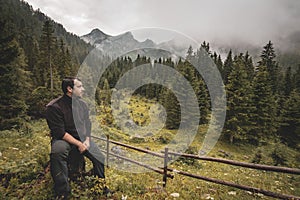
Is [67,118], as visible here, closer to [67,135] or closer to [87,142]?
[67,135]

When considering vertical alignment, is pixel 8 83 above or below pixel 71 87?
above

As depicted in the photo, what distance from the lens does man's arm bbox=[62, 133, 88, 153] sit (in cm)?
469

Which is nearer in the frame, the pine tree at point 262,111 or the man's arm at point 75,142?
the man's arm at point 75,142

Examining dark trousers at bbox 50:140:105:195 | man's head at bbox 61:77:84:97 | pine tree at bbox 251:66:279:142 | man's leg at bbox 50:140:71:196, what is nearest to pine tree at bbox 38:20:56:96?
man's head at bbox 61:77:84:97

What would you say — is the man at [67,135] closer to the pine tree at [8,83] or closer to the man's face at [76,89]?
the man's face at [76,89]

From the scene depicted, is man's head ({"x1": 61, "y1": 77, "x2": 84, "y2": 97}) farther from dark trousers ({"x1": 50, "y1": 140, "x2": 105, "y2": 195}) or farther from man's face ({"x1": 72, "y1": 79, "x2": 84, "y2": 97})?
dark trousers ({"x1": 50, "y1": 140, "x2": 105, "y2": 195})

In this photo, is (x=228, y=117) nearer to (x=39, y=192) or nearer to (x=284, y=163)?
(x=284, y=163)

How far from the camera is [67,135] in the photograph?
470 cm

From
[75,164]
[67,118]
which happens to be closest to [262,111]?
[75,164]

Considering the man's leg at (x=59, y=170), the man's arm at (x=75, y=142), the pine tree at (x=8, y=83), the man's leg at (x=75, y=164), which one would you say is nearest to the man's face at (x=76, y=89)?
the man's arm at (x=75, y=142)

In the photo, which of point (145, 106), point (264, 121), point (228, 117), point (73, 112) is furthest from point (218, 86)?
point (73, 112)

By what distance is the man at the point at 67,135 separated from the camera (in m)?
4.48

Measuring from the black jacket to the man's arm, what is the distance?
10 centimetres

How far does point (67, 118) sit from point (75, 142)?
1.84 feet
